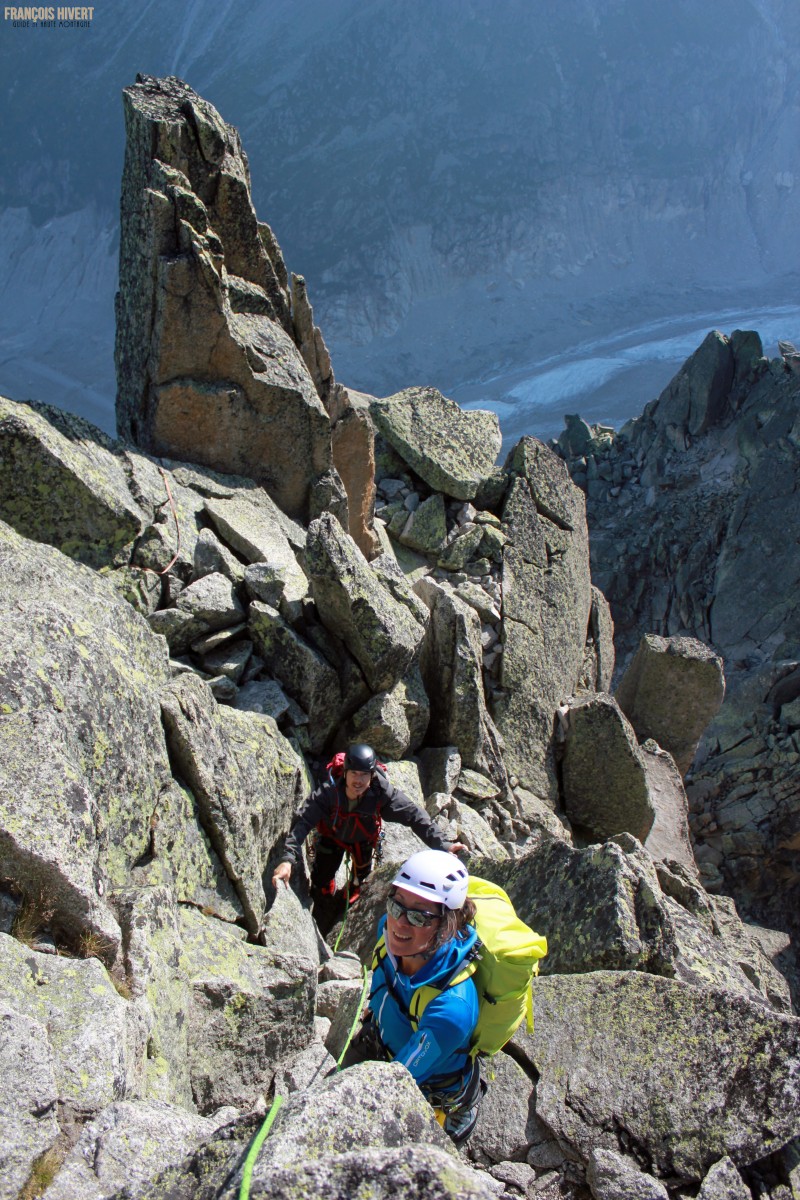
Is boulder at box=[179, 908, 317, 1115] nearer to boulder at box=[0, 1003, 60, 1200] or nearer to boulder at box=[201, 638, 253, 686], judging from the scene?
boulder at box=[0, 1003, 60, 1200]

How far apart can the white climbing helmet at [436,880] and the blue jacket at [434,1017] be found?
0.93 ft

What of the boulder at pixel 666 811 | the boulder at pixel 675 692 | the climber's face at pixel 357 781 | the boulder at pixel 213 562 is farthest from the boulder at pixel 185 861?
the boulder at pixel 675 692

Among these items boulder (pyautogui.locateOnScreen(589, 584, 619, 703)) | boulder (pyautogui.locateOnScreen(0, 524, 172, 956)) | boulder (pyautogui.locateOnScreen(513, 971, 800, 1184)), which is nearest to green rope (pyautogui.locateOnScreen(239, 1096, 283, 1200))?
A: boulder (pyautogui.locateOnScreen(0, 524, 172, 956))

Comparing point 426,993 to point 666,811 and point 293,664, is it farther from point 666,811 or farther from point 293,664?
point 666,811

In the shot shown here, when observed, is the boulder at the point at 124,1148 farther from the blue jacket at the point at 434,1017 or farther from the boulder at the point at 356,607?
the boulder at the point at 356,607

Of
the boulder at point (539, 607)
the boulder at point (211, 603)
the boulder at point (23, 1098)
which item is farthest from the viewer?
the boulder at point (539, 607)

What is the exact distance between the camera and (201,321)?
16047mm

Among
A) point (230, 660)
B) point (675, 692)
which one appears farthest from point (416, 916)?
point (675, 692)

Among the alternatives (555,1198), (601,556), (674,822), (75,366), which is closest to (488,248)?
(75,366)

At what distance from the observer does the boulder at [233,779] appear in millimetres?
9383

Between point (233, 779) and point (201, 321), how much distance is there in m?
9.78

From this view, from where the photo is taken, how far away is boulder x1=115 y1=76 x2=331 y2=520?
626 inches

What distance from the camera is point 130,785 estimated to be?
8.27 metres

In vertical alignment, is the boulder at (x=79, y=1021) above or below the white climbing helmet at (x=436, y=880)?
below
